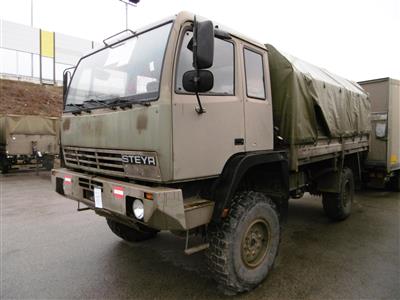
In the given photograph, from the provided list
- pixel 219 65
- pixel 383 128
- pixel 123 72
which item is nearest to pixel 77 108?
pixel 123 72

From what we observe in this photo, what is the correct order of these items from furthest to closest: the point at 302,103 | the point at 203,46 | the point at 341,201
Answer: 1. the point at 341,201
2. the point at 302,103
3. the point at 203,46

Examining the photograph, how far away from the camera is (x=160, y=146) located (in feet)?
8.14

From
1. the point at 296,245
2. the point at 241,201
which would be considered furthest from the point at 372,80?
the point at 241,201

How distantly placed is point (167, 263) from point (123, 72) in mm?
2386

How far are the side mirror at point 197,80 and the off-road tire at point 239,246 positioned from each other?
130 cm

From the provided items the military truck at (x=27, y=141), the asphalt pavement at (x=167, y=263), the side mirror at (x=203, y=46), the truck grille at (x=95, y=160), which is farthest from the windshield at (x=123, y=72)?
the military truck at (x=27, y=141)

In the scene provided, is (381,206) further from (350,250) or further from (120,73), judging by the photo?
(120,73)

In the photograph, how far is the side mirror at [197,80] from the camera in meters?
2.43

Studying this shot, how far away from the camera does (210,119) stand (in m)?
2.81

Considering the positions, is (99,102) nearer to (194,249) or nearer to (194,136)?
(194,136)

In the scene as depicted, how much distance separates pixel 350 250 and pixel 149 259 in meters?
2.80

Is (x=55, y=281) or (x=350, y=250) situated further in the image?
(x=350, y=250)

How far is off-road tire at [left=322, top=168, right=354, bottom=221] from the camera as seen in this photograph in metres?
5.47

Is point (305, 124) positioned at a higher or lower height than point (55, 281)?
higher
